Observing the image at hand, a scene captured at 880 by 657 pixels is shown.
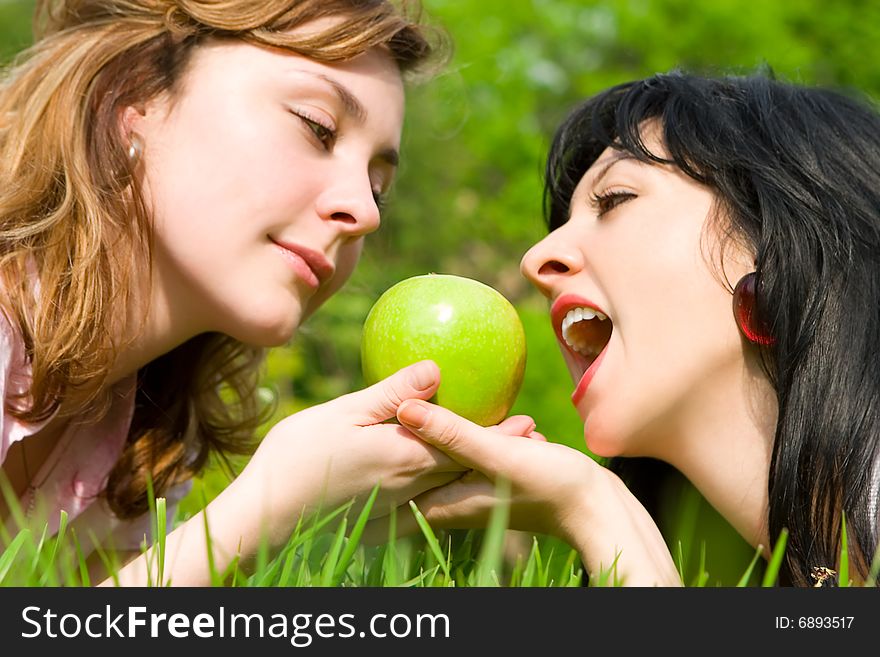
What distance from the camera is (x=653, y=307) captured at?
2.34 metres

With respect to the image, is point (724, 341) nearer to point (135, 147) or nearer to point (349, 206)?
point (349, 206)

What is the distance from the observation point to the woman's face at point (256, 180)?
258 cm

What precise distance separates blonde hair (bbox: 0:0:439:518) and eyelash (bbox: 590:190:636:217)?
839 mm

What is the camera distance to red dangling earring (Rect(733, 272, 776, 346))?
7.72 ft

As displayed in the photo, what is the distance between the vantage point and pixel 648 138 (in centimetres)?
264

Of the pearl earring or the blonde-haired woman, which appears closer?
the blonde-haired woman

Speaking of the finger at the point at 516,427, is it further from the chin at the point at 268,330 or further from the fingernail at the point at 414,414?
the chin at the point at 268,330

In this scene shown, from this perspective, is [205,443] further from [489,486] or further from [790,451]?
[790,451]

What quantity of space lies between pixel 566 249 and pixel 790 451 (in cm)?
78

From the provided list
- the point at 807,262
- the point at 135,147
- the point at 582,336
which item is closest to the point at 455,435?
the point at 582,336

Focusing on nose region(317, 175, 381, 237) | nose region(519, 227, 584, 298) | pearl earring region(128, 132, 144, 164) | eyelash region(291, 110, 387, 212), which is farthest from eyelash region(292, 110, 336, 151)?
nose region(519, 227, 584, 298)

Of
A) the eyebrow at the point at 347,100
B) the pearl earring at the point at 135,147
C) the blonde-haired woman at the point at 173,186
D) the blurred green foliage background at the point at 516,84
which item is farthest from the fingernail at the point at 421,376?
the blurred green foliage background at the point at 516,84

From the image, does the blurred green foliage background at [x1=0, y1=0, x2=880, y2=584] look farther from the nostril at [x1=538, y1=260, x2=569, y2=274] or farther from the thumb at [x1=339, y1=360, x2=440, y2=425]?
the thumb at [x1=339, y1=360, x2=440, y2=425]

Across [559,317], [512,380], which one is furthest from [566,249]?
[512,380]
